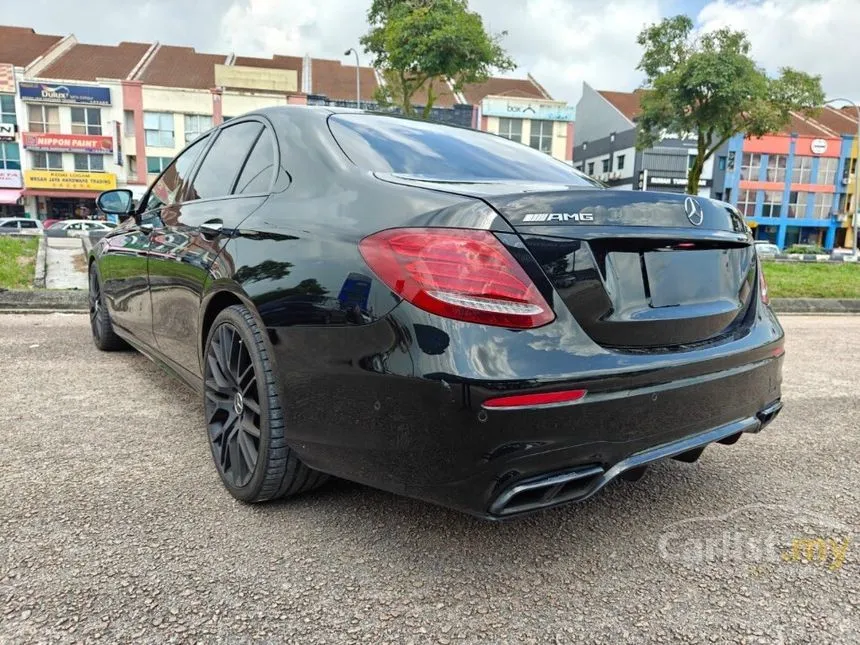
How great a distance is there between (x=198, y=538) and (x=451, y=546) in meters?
0.79

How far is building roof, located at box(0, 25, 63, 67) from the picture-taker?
1544 inches

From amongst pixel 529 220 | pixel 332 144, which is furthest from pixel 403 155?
pixel 529 220

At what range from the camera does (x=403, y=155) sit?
2.24 meters

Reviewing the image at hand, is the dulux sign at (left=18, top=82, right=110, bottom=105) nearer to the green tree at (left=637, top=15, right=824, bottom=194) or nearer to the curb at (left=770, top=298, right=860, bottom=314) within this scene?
the green tree at (left=637, top=15, right=824, bottom=194)

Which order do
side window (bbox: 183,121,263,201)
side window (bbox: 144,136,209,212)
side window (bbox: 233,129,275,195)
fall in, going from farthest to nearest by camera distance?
1. side window (bbox: 144,136,209,212)
2. side window (bbox: 183,121,263,201)
3. side window (bbox: 233,129,275,195)

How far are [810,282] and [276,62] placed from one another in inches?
1716

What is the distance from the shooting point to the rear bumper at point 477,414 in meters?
1.55

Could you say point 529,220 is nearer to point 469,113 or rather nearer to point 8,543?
point 8,543

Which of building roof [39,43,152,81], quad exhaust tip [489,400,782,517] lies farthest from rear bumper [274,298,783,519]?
building roof [39,43,152,81]

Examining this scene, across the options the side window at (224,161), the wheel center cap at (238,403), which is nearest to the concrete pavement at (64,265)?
the side window at (224,161)

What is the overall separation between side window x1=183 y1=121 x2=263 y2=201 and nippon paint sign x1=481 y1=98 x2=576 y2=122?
135 feet

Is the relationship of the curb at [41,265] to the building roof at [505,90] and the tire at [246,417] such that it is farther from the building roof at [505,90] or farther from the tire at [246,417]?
the building roof at [505,90]

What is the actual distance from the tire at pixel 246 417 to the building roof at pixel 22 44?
45.5 meters

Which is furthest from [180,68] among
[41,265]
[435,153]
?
[435,153]
